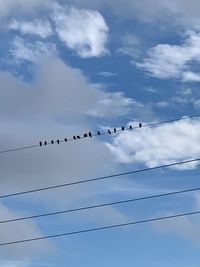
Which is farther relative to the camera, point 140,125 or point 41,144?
point 41,144

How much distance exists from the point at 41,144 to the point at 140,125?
17.9 metres

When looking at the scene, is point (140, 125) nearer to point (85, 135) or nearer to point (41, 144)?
point (85, 135)

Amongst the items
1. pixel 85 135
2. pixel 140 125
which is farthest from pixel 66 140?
pixel 140 125

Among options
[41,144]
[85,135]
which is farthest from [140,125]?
[41,144]

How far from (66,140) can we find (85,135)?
282 cm

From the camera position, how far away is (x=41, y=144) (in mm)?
106312

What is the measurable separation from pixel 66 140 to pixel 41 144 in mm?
7128

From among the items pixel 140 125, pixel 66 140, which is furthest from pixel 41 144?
pixel 140 125

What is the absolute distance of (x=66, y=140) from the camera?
100 m

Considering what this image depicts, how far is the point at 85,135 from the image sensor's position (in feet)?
330

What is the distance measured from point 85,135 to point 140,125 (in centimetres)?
906

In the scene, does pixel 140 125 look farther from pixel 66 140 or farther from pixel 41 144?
pixel 41 144

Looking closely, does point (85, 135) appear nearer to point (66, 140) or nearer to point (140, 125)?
point (66, 140)
